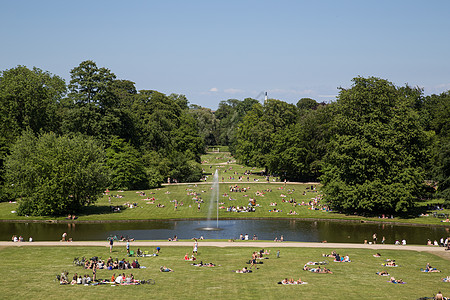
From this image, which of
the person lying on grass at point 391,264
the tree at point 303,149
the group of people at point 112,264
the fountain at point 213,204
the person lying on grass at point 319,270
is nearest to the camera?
the person lying on grass at point 319,270

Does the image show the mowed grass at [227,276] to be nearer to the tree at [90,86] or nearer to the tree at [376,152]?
the tree at [376,152]

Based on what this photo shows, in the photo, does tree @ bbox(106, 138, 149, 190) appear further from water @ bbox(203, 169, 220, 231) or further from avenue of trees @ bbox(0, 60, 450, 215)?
water @ bbox(203, 169, 220, 231)

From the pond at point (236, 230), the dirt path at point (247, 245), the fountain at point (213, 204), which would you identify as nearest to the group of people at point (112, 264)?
the dirt path at point (247, 245)

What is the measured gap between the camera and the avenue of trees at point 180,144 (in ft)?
235

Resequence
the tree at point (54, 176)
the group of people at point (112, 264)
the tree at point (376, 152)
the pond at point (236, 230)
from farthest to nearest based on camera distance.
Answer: the tree at point (376, 152)
the tree at point (54, 176)
the pond at point (236, 230)
the group of people at point (112, 264)

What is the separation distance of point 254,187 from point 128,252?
52.7 metres

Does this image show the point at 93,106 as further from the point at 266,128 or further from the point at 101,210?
the point at 266,128

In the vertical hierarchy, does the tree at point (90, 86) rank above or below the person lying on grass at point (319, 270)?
above

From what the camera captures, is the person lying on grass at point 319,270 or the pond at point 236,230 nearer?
the person lying on grass at point 319,270

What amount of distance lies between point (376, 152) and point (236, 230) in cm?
2385

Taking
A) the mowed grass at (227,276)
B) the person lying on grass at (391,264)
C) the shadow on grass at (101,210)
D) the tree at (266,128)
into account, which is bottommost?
the mowed grass at (227,276)

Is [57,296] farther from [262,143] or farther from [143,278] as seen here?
[262,143]

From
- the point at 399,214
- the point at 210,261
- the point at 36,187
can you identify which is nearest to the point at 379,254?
the point at 210,261

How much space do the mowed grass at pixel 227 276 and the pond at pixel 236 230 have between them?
27.8 feet
